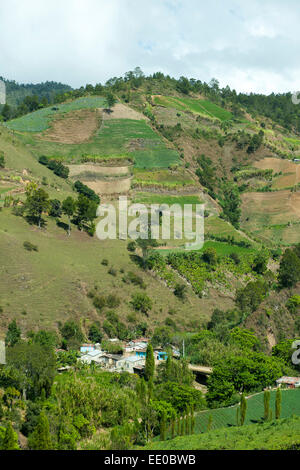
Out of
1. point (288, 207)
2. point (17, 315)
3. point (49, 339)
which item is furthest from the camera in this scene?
point (288, 207)

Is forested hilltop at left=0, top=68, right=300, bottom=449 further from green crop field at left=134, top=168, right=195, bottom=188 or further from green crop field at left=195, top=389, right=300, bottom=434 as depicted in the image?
green crop field at left=134, top=168, right=195, bottom=188

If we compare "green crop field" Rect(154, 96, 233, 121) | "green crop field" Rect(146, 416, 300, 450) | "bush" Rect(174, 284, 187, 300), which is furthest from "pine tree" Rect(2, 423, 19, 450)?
"green crop field" Rect(154, 96, 233, 121)

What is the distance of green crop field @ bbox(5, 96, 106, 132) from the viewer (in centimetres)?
9869

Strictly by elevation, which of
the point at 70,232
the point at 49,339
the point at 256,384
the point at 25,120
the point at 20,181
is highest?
the point at 25,120

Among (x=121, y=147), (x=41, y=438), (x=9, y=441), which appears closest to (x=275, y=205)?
(x=121, y=147)

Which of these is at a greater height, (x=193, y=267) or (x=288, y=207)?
(x=288, y=207)

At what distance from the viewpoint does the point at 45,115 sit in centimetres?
10412

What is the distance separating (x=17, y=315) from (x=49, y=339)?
216 inches

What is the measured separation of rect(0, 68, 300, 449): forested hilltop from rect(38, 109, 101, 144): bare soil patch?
37 cm

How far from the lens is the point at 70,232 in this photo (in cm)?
6438

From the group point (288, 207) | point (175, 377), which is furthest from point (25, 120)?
point (175, 377)

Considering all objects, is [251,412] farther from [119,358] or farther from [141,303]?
[141,303]

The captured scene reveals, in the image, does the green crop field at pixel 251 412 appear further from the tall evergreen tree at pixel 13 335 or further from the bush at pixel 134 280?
the bush at pixel 134 280
